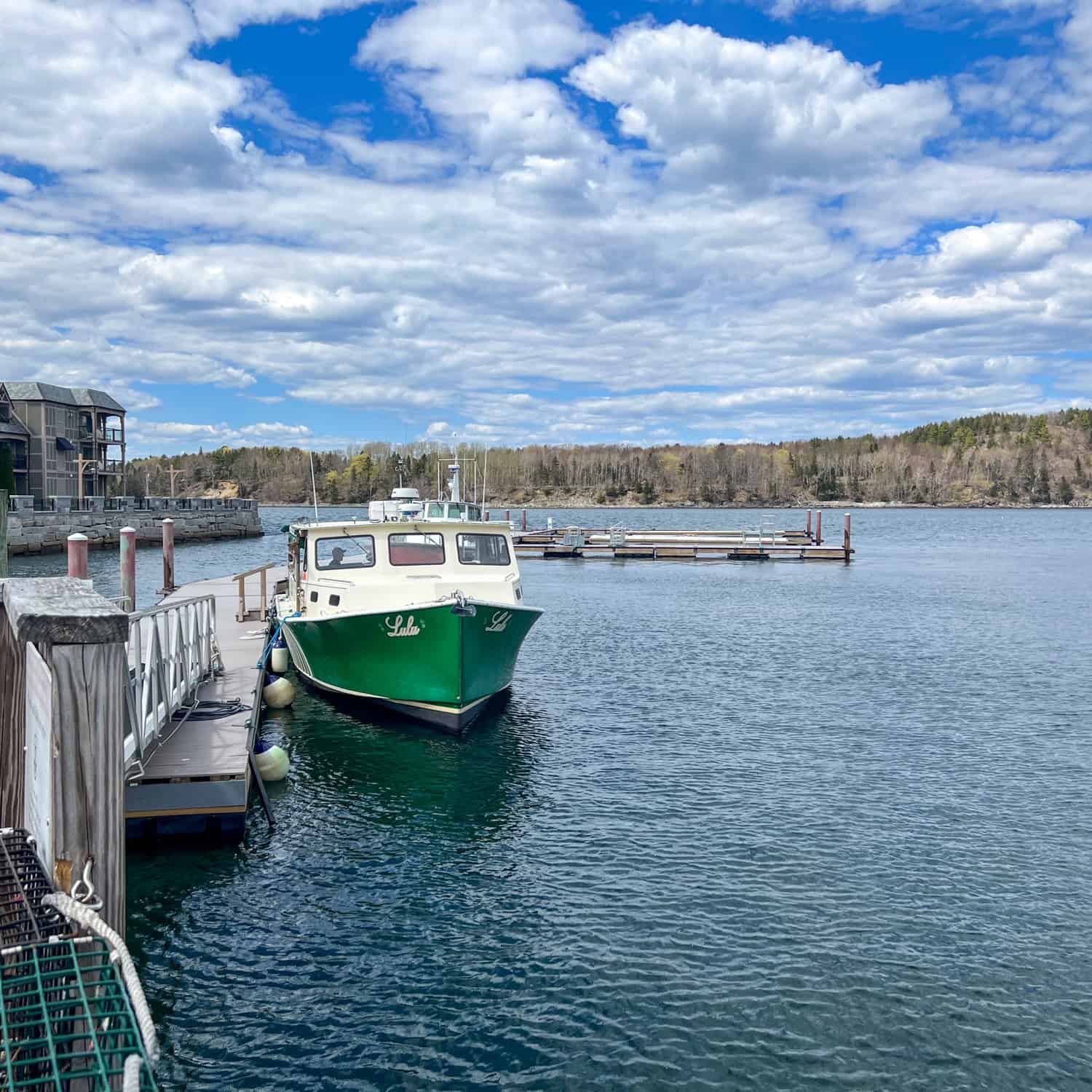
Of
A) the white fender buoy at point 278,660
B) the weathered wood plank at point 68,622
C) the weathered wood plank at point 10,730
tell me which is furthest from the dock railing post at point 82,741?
the white fender buoy at point 278,660

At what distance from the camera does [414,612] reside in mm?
16062

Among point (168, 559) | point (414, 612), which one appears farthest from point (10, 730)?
point (168, 559)

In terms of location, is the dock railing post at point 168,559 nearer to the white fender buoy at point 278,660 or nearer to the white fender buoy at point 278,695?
the white fender buoy at point 278,660

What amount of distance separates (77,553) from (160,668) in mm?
7494

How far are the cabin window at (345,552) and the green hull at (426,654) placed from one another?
1.36m

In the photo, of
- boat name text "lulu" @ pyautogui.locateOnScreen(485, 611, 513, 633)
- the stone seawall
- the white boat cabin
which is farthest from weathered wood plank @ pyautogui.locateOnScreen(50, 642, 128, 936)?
the stone seawall

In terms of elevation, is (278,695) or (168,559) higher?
(168,559)

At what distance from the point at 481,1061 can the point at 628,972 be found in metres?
1.76

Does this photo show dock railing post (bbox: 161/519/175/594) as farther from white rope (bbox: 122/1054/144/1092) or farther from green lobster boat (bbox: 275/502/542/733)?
white rope (bbox: 122/1054/144/1092)

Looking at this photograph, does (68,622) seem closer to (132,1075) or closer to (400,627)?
(132,1075)

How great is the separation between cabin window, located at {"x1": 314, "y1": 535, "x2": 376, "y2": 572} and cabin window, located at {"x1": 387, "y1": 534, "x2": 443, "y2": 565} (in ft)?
1.25

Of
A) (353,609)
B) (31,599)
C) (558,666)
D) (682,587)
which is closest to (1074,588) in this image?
(682,587)

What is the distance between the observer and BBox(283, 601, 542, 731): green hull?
16.2 metres

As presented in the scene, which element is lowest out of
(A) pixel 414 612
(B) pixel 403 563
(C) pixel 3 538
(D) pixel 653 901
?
(D) pixel 653 901
